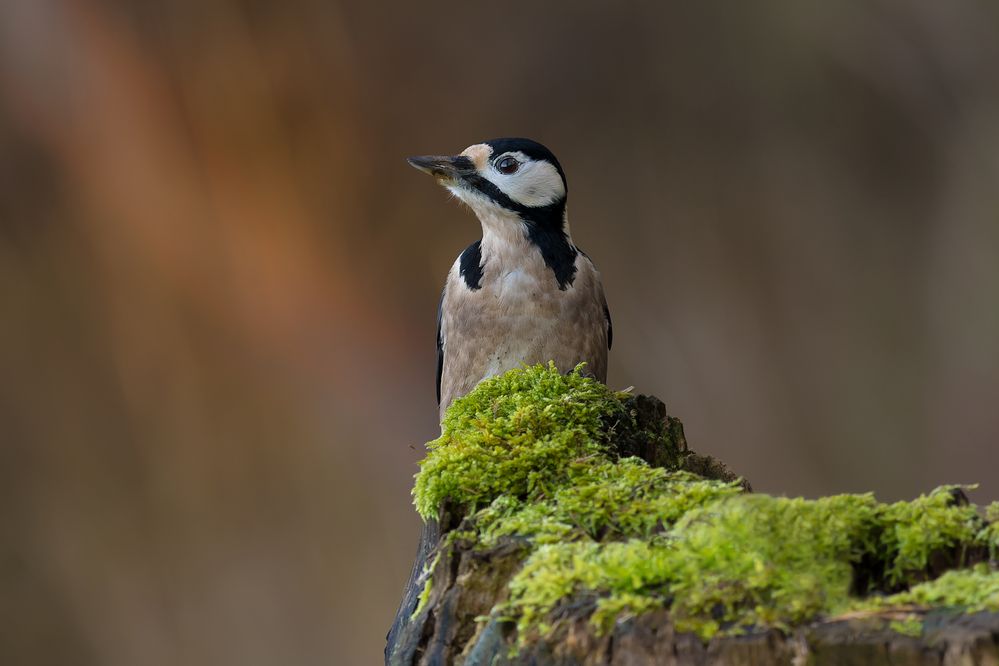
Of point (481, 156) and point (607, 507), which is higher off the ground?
point (481, 156)

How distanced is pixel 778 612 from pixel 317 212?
5.43m

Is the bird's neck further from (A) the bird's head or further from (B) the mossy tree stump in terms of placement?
(B) the mossy tree stump

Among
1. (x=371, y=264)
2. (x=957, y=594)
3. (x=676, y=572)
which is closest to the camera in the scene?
(x=957, y=594)

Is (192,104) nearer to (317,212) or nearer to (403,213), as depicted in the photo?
(317,212)

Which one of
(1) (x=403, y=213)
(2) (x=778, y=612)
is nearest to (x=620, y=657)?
(2) (x=778, y=612)

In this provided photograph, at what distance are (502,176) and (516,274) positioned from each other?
0.31 m

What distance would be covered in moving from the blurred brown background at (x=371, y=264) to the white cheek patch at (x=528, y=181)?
9.66 feet

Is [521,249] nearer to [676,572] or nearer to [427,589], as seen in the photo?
[427,589]

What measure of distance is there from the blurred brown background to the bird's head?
9.65 ft

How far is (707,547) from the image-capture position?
56.2 inches

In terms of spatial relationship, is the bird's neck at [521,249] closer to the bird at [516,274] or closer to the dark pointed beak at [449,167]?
the bird at [516,274]

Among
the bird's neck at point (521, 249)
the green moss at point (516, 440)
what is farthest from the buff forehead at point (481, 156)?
the green moss at point (516, 440)

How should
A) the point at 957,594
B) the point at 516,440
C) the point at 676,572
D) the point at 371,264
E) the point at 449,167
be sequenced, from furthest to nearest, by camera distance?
the point at 371,264 < the point at 449,167 < the point at 516,440 < the point at 676,572 < the point at 957,594

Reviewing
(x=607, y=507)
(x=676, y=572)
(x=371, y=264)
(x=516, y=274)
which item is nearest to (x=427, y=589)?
(x=607, y=507)
